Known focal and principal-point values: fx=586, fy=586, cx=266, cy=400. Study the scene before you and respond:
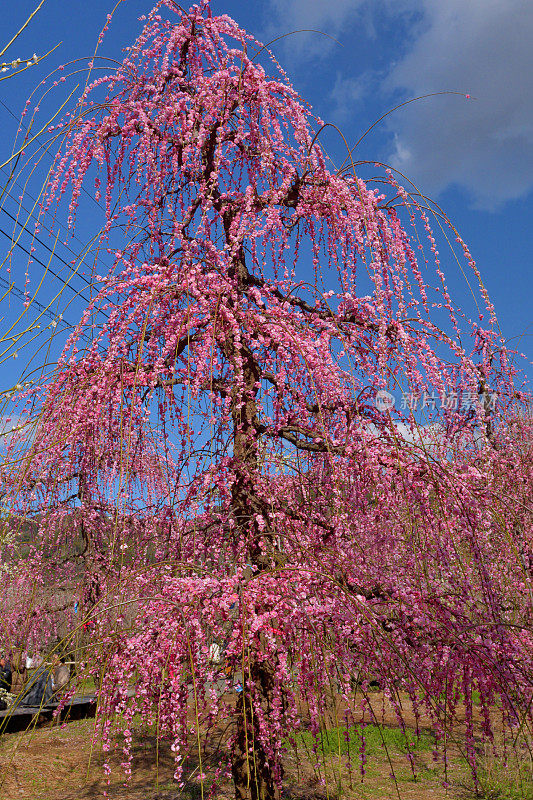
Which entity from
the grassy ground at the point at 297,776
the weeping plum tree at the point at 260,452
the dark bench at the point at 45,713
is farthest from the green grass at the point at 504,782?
the dark bench at the point at 45,713

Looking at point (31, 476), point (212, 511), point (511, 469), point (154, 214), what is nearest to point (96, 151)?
point (154, 214)

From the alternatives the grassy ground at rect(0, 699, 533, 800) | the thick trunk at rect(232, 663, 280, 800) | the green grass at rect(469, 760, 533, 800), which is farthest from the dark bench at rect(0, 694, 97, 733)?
the thick trunk at rect(232, 663, 280, 800)

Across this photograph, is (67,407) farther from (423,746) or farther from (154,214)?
(423,746)

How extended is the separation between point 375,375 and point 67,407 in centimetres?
242

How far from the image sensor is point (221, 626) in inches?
149

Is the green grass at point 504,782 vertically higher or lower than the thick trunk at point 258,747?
lower

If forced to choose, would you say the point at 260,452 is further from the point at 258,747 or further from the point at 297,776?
the point at 297,776

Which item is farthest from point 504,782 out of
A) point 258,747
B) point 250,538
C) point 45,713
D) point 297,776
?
point 45,713

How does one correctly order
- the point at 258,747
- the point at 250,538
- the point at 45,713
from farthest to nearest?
the point at 45,713, the point at 258,747, the point at 250,538

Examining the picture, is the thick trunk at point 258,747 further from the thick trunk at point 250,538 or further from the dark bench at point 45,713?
the dark bench at point 45,713

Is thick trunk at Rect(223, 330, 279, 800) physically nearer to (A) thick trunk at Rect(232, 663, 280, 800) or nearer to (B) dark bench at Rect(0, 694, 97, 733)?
(A) thick trunk at Rect(232, 663, 280, 800)

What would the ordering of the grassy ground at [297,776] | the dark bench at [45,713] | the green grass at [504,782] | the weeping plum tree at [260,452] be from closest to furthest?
1. the weeping plum tree at [260,452]
2. the green grass at [504,782]
3. the grassy ground at [297,776]
4. the dark bench at [45,713]

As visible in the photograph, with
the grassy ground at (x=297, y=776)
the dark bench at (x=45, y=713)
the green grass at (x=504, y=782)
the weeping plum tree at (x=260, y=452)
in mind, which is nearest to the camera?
the weeping plum tree at (x=260, y=452)

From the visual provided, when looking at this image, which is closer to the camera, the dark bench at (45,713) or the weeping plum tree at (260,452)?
the weeping plum tree at (260,452)
